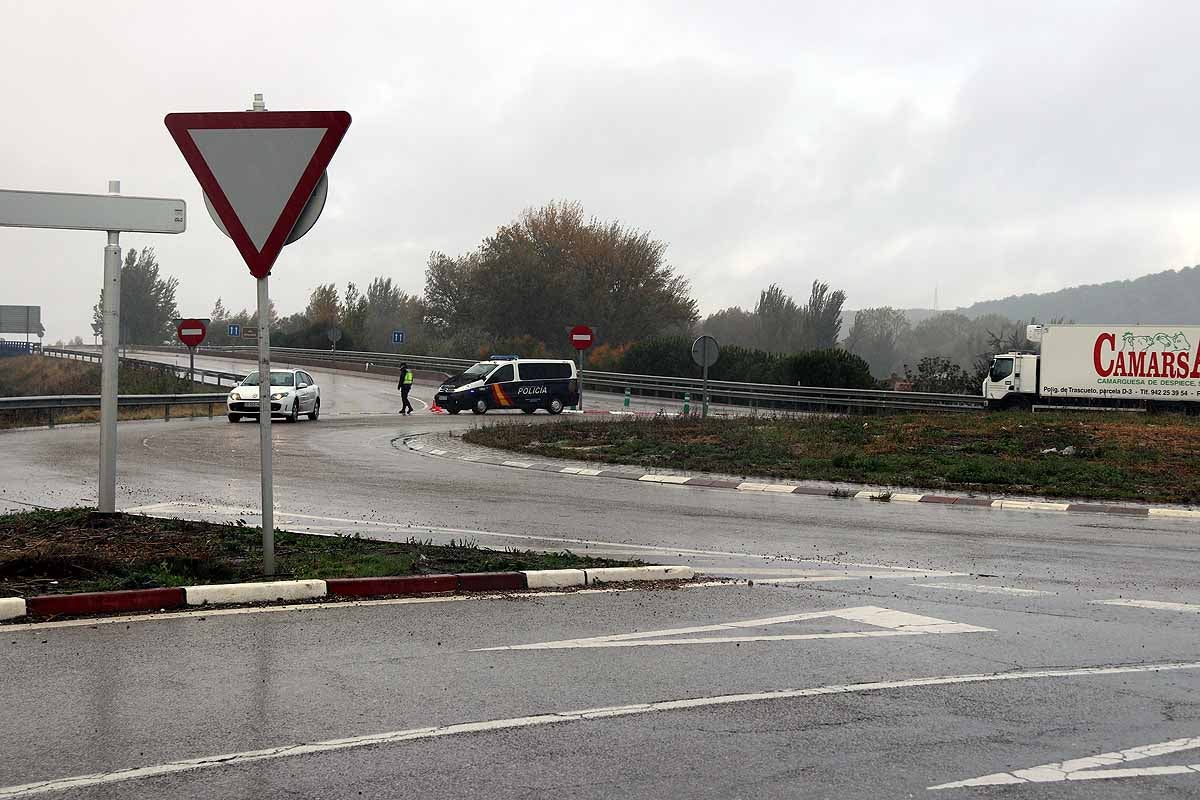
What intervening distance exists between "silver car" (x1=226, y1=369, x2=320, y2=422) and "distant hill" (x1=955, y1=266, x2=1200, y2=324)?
141196 mm

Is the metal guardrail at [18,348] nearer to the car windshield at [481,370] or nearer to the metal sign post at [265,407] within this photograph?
the car windshield at [481,370]

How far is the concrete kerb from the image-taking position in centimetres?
1633

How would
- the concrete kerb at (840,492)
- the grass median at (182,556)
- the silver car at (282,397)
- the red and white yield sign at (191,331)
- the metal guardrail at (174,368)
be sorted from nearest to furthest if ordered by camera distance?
the grass median at (182,556) < the concrete kerb at (840,492) < the silver car at (282,397) < the red and white yield sign at (191,331) < the metal guardrail at (174,368)

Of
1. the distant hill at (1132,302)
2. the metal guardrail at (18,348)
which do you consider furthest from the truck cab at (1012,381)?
the distant hill at (1132,302)

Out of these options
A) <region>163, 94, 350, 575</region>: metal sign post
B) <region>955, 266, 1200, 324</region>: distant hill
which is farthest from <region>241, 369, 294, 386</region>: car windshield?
<region>955, 266, 1200, 324</region>: distant hill

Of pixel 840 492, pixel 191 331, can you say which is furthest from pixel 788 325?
pixel 840 492

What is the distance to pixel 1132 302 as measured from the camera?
178875 mm

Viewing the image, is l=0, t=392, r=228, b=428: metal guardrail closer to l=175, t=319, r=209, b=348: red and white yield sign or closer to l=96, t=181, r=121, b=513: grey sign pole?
l=175, t=319, r=209, b=348: red and white yield sign

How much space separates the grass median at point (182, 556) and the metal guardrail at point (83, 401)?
58.7 ft

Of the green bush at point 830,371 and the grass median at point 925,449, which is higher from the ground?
the green bush at point 830,371

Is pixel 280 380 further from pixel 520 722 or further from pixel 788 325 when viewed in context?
Result: pixel 788 325

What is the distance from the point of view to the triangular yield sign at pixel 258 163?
7.71 meters

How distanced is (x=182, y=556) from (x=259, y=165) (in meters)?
3.19

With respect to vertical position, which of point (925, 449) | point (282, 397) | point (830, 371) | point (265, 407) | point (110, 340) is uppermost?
point (830, 371)
